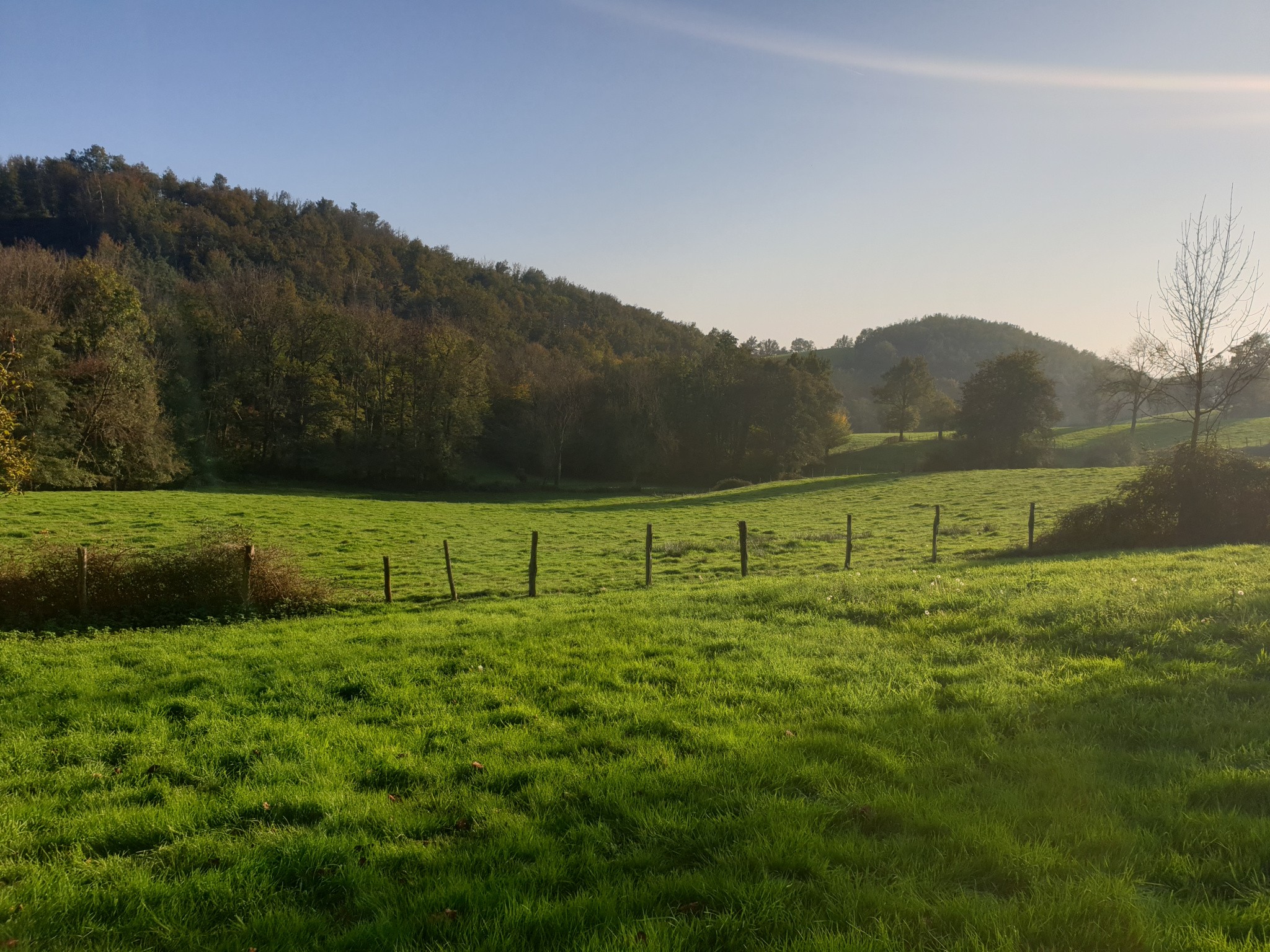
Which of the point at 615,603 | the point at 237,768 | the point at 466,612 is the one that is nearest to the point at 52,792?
the point at 237,768

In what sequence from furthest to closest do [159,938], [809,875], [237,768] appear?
[237,768] < [809,875] < [159,938]

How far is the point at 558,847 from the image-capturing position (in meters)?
4.41

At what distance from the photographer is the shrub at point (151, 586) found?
41.9 ft

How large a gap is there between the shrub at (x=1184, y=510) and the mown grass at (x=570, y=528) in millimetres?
2283

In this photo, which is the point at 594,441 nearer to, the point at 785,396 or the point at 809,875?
the point at 785,396

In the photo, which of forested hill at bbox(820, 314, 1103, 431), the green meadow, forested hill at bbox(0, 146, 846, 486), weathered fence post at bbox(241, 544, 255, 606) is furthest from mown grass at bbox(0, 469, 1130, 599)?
forested hill at bbox(820, 314, 1103, 431)

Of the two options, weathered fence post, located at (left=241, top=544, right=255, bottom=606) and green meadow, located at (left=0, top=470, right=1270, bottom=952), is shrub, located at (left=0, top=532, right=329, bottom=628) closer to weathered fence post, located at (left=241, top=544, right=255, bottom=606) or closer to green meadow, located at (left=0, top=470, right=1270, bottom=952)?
weathered fence post, located at (left=241, top=544, right=255, bottom=606)

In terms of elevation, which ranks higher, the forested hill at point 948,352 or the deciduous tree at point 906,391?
the forested hill at point 948,352

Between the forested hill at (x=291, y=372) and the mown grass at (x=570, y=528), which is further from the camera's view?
the forested hill at (x=291, y=372)

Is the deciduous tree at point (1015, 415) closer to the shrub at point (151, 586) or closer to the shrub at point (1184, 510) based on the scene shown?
the shrub at point (1184, 510)

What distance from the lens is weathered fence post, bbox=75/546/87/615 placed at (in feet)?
42.2

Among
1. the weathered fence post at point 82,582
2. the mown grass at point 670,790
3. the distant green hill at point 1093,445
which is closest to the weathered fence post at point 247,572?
the weathered fence post at point 82,582

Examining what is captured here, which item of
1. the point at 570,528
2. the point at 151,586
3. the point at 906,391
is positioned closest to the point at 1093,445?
the point at 906,391

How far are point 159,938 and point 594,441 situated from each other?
65.3 meters
